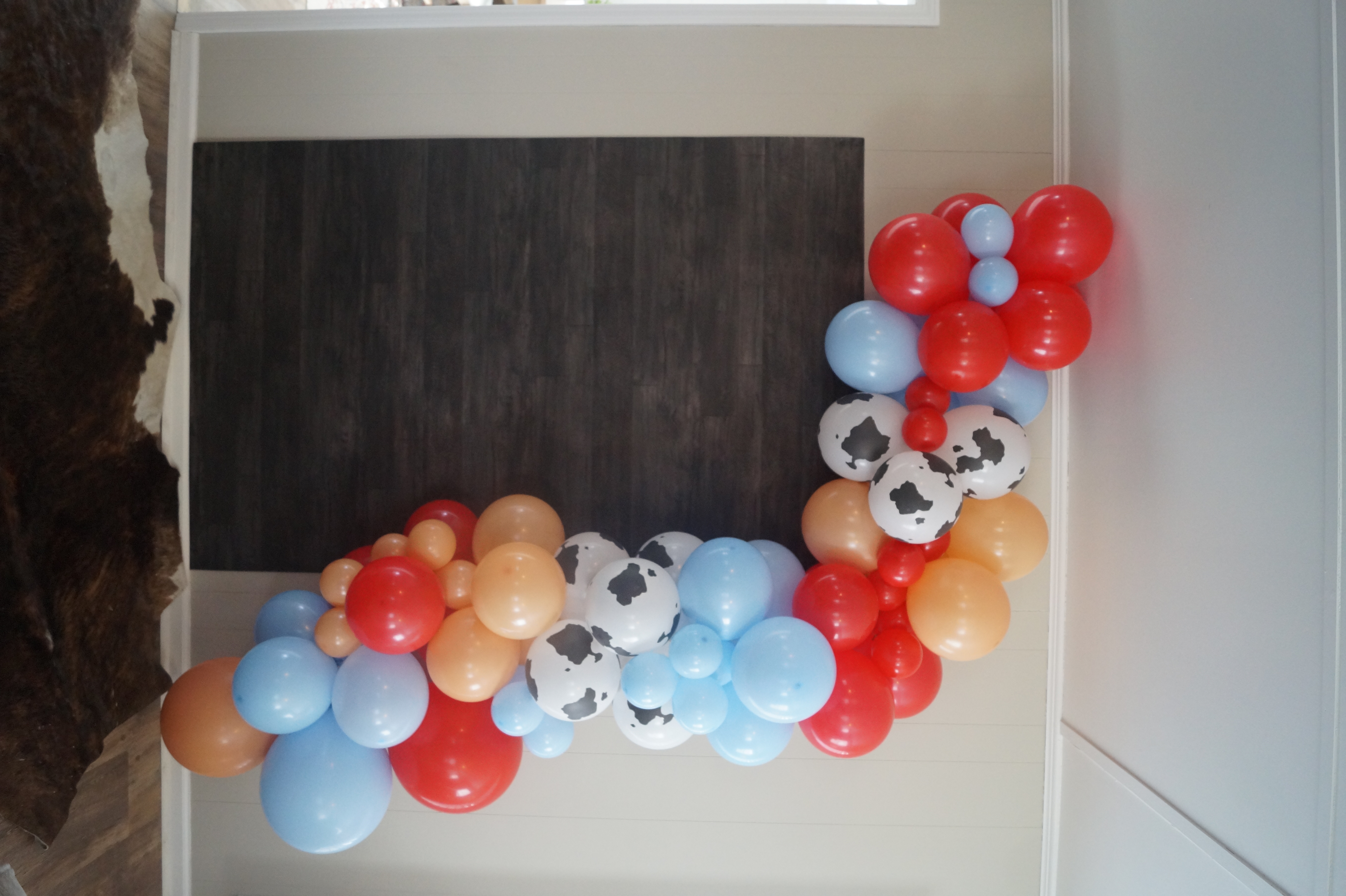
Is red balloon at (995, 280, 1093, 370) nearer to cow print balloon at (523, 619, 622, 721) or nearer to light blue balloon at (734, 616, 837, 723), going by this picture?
light blue balloon at (734, 616, 837, 723)

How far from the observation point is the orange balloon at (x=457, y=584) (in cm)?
172

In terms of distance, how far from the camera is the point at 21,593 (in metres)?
1.61

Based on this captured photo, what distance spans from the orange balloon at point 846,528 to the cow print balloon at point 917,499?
0.28 ft

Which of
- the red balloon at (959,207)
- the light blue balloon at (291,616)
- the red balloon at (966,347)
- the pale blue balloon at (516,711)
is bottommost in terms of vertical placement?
the pale blue balloon at (516,711)

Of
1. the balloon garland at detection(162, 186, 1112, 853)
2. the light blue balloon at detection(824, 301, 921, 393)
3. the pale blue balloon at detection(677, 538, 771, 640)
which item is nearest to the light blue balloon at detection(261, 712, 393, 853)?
the balloon garland at detection(162, 186, 1112, 853)

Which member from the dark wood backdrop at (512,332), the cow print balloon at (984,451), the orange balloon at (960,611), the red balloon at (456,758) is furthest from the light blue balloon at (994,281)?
the red balloon at (456,758)

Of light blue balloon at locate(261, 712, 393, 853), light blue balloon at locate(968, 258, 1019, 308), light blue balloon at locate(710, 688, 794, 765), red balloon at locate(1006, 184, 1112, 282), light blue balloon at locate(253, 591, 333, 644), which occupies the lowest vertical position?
light blue balloon at locate(261, 712, 393, 853)

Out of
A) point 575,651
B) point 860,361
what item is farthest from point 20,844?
point 860,361

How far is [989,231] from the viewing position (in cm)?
168

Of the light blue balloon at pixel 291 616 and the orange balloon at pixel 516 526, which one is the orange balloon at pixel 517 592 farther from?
the light blue balloon at pixel 291 616

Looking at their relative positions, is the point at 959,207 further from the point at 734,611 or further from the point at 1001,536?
the point at 734,611

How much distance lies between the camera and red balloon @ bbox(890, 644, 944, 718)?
176 cm

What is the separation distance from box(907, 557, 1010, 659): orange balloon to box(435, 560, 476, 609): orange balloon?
47.2 inches

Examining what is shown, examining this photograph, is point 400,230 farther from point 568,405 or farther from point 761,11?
point 761,11
